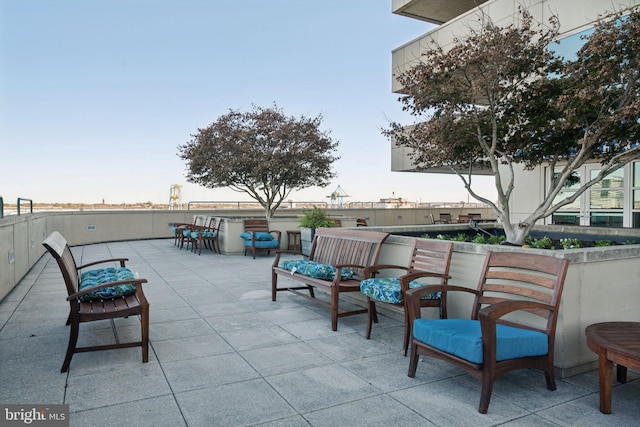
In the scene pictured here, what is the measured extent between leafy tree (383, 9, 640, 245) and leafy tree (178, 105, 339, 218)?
7.27 m

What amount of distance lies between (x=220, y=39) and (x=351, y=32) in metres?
6.25

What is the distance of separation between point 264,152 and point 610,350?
37.7 ft

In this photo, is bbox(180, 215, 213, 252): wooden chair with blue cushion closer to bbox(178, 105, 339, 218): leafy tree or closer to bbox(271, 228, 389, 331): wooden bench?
bbox(178, 105, 339, 218): leafy tree

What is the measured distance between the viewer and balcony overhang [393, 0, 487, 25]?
47.6 feet

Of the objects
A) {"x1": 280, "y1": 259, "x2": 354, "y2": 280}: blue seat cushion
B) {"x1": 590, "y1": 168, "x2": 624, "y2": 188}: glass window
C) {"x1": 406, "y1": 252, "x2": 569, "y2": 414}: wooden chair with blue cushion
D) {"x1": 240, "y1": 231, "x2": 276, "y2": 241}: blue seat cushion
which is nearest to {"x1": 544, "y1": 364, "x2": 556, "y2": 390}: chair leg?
{"x1": 406, "y1": 252, "x2": 569, "y2": 414}: wooden chair with blue cushion

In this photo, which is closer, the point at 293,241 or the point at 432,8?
the point at 293,241

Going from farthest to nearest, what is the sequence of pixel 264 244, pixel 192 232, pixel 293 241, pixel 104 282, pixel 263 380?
pixel 192 232
pixel 293 241
pixel 264 244
pixel 104 282
pixel 263 380

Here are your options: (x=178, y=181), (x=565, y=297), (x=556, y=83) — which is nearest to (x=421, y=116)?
(x=556, y=83)

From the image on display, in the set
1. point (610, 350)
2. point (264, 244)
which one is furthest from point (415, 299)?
point (264, 244)

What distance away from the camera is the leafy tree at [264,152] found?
13.4m

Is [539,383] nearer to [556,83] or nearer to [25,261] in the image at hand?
[556,83]

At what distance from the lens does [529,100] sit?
5.75 meters

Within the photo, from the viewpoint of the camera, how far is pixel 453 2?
14461mm

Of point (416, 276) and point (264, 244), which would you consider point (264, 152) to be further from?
point (416, 276)
